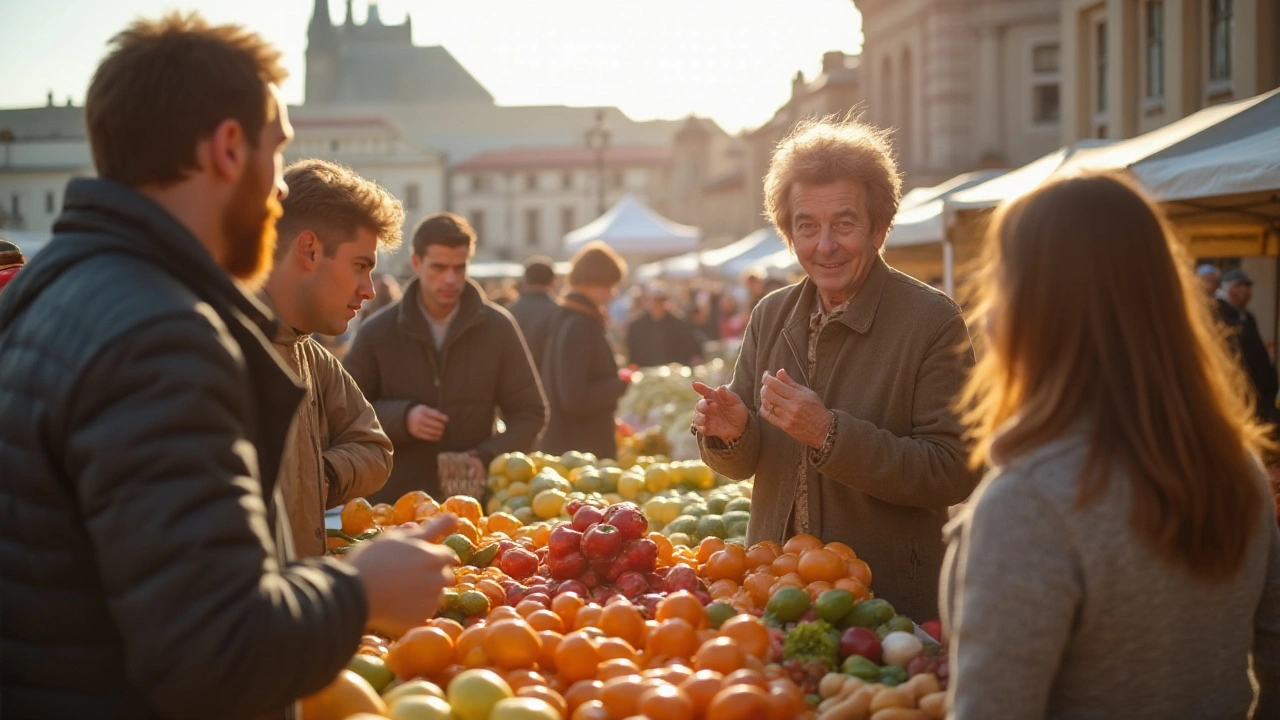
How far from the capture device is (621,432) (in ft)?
29.6

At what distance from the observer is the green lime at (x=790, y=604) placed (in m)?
2.80

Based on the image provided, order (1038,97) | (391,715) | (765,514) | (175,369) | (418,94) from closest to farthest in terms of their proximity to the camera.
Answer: (175,369) < (391,715) < (765,514) < (1038,97) < (418,94)

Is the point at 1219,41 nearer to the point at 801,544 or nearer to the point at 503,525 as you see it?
the point at 503,525

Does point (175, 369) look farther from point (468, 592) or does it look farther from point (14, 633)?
point (468, 592)

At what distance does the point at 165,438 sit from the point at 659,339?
1268 cm

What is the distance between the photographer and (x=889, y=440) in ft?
10.4

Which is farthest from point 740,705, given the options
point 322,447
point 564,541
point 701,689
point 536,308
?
point 536,308

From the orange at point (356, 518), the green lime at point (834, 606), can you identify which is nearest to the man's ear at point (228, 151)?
the green lime at point (834, 606)

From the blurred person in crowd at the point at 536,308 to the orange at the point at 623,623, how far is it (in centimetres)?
541

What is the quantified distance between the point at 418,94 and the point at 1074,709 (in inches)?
4140


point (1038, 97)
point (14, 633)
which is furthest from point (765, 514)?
point (1038, 97)

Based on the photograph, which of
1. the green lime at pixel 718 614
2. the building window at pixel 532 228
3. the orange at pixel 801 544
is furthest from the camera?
the building window at pixel 532 228

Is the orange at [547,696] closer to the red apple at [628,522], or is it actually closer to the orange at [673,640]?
the orange at [673,640]

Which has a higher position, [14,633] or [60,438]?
[60,438]
